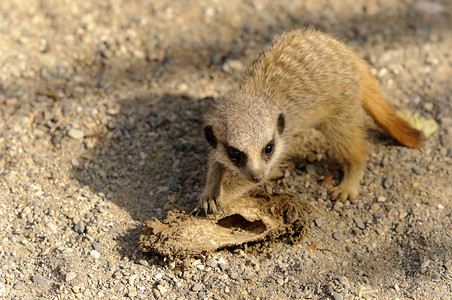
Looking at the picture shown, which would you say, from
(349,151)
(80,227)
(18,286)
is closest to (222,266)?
(80,227)

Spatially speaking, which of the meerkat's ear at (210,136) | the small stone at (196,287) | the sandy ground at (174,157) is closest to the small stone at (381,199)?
the sandy ground at (174,157)

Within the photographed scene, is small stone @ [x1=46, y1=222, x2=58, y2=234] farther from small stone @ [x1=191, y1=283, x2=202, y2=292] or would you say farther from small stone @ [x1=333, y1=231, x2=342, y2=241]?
small stone @ [x1=333, y1=231, x2=342, y2=241]

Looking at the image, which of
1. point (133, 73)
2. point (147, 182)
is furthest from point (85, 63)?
point (147, 182)

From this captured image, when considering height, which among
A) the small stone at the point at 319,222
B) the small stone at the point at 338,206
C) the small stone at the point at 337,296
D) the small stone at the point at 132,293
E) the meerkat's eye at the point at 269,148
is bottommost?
the small stone at the point at 132,293

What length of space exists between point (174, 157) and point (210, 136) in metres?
Answer: 0.53

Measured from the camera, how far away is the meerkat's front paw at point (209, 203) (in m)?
3.15

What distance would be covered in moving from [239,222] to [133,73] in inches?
75.1

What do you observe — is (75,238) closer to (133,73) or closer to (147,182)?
(147,182)

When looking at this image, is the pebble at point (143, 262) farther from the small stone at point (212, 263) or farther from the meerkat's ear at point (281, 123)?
the meerkat's ear at point (281, 123)

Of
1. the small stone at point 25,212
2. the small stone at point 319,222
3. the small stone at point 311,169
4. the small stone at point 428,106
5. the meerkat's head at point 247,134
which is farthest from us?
the small stone at point 428,106

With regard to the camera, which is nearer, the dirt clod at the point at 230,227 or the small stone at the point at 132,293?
the small stone at the point at 132,293

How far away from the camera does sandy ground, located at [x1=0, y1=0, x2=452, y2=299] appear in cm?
291

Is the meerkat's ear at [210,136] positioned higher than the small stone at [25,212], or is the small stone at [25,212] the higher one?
the meerkat's ear at [210,136]

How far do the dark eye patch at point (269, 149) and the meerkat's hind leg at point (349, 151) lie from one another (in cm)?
63
